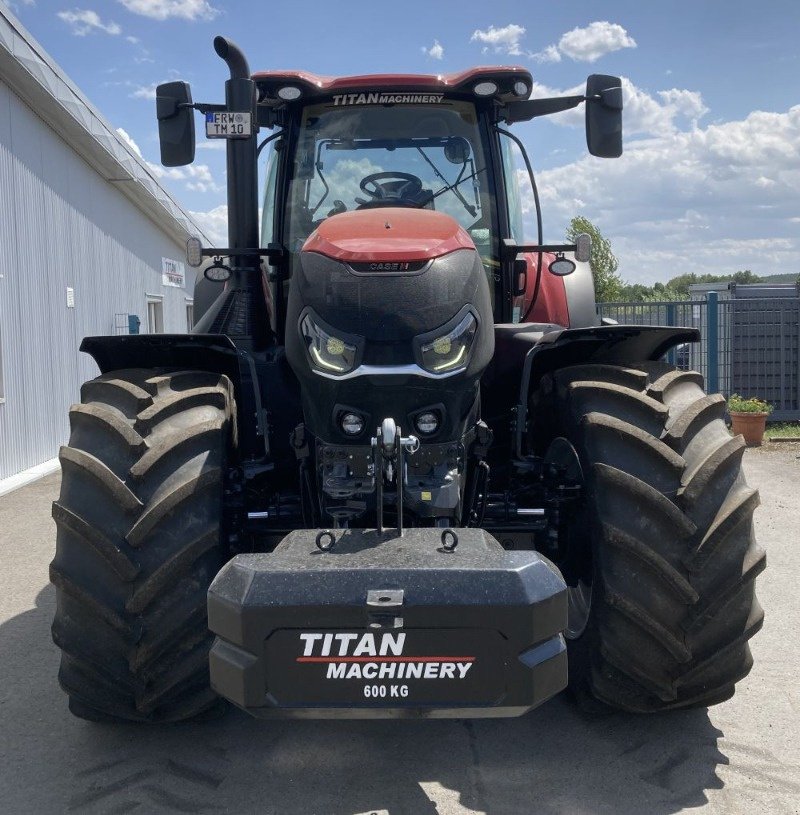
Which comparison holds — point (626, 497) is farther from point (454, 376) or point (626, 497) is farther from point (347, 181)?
point (347, 181)

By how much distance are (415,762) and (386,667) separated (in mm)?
851

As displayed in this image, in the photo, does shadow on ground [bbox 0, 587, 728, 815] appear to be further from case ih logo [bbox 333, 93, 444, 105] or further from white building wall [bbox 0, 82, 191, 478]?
white building wall [bbox 0, 82, 191, 478]

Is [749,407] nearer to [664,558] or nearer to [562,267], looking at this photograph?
[562,267]

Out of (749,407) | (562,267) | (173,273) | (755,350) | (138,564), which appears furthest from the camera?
(173,273)

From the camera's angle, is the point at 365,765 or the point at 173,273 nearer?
the point at 365,765

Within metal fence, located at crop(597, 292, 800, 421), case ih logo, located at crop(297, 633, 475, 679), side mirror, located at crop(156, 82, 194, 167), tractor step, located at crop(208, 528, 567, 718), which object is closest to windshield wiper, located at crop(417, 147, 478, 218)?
side mirror, located at crop(156, 82, 194, 167)

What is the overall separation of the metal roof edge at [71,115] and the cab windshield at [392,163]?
620 centimetres

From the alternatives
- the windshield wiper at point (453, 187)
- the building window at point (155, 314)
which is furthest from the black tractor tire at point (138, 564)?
the building window at point (155, 314)

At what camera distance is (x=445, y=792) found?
2.78 m

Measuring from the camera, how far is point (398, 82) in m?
3.87

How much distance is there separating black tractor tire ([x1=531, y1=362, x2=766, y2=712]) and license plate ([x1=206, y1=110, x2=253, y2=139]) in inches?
72.2

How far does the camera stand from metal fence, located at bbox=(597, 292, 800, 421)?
12.0 metres

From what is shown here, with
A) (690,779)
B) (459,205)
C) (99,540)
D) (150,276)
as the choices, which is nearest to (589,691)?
(690,779)

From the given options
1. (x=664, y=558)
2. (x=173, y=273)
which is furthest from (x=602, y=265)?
A: (x=664, y=558)
